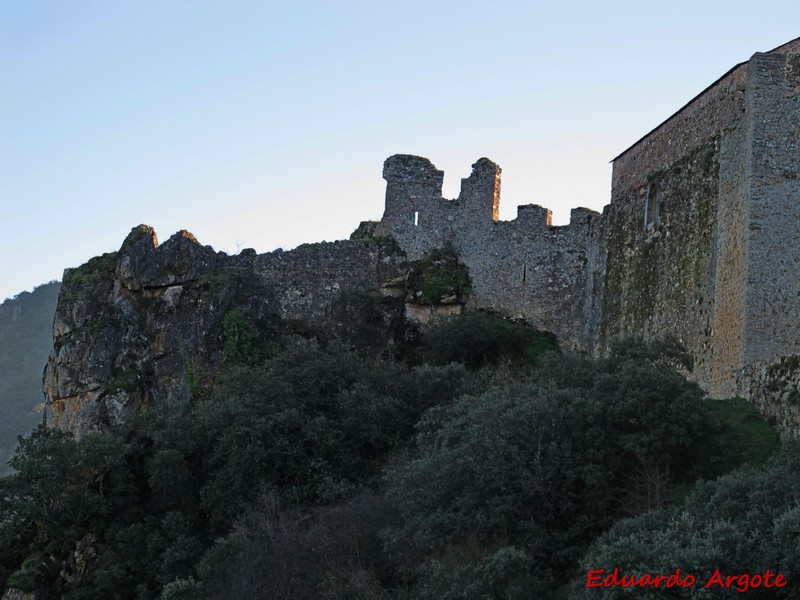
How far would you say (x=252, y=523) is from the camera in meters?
23.8

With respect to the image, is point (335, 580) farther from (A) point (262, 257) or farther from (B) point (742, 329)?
(A) point (262, 257)

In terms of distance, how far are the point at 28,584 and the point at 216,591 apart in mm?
7288

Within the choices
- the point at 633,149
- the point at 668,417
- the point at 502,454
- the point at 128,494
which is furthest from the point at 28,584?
the point at 633,149

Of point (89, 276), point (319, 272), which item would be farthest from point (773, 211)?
point (89, 276)

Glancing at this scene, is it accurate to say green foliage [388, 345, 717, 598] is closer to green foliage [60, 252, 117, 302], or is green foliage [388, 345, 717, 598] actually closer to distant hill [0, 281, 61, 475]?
green foliage [60, 252, 117, 302]

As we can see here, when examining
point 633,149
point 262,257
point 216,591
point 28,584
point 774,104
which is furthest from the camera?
point 262,257

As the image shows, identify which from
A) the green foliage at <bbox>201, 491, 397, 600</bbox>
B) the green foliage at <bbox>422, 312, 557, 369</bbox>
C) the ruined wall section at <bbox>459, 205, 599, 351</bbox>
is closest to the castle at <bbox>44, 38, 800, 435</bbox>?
the ruined wall section at <bbox>459, 205, 599, 351</bbox>

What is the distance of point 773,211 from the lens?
76.3ft

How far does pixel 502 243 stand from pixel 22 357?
61.7 meters

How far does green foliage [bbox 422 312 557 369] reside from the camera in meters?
30.5

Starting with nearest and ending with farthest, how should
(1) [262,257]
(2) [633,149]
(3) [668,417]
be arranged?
(3) [668,417] → (2) [633,149] → (1) [262,257]

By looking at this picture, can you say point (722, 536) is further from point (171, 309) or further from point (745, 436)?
point (171, 309)

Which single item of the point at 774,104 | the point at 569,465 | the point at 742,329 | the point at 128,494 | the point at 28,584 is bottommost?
the point at 28,584

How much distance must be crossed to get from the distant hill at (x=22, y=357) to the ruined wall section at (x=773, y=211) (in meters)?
57.1
